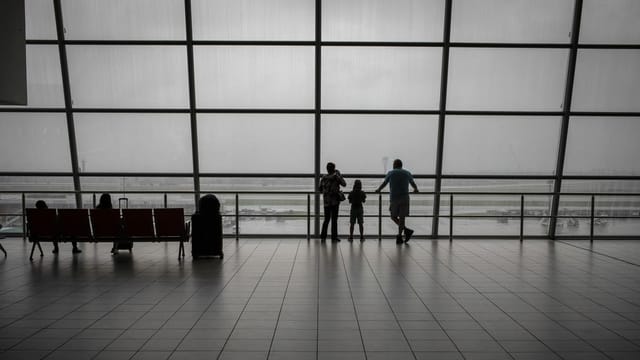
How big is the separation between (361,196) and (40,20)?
706 centimetres

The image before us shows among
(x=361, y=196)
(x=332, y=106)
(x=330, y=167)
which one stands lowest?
(x=361, y=196)

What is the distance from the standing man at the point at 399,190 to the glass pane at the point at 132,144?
4019 mm

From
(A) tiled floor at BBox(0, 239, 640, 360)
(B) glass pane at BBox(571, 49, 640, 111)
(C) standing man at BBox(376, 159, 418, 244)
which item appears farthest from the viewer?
(B) glass pane at BBox(571, 49, 640, 111)

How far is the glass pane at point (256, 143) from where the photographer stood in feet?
32.2

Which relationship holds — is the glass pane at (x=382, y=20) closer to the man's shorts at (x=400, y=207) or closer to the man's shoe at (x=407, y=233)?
the man's shorts at (x=400, y=207)

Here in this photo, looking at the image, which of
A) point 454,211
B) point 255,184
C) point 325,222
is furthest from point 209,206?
point 454,211

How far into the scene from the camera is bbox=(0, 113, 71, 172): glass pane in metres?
9.87

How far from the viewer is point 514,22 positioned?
9523mm

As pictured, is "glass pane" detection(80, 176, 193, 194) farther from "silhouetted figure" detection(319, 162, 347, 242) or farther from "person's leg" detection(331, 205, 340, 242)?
"person's leg" detection(331, 205, 340, 242)

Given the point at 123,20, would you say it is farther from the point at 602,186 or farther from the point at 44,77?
the point at 602,186

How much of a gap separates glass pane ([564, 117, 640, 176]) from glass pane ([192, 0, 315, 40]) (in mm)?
5672

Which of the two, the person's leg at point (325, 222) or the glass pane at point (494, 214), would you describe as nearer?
the person's leg at point (325, 222)

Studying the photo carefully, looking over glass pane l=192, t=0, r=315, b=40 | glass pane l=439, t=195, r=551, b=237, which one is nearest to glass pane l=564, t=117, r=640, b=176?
glass pane l=439, t=195, r=551, b=237

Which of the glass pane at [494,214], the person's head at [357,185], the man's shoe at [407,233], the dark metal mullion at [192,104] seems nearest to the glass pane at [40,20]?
the dark metal mullion at [192,104]
